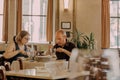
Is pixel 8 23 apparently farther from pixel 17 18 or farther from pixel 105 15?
pixel 105 15

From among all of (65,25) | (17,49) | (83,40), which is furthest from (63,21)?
(17,49)

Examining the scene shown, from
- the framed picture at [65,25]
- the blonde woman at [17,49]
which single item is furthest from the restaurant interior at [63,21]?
the blonde woman at [17,49]

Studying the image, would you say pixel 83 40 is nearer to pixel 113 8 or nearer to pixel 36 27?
pixel 113 8

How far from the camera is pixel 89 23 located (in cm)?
794

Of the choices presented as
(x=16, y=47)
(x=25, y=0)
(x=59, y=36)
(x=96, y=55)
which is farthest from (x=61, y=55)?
(x=25, y=0)

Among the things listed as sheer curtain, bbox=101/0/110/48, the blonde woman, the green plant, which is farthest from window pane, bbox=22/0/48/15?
the blonde woman

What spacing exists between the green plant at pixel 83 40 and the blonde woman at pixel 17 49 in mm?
2964

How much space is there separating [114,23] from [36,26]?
227 centimetres

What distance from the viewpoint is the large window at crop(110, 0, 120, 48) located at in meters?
8.09

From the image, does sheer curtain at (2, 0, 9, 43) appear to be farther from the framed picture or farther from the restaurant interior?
the framed picture

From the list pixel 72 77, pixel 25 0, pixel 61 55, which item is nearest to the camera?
pixel 72 77

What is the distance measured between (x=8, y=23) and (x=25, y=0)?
0.89 m

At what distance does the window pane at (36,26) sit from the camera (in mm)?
8336

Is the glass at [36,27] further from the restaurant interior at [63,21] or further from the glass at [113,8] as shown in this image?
the glass at [113,8]
